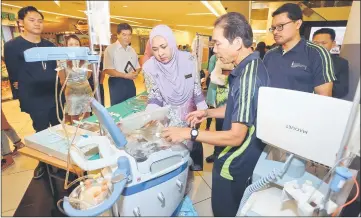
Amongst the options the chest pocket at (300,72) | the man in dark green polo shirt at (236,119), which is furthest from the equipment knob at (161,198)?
the chest pocket at (300,72)

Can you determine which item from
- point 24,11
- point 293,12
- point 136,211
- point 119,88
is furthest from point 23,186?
point 293,12

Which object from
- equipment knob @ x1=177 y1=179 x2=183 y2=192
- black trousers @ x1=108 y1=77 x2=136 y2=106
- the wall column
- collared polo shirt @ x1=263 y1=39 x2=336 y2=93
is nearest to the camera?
the wall column

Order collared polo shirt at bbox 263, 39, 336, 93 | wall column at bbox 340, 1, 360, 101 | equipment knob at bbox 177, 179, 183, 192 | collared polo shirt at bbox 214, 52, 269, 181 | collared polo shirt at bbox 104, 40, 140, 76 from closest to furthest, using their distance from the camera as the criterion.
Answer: wall column at bbox 340, 1, 360, 101, collared polo shirt at bbox 214, 52, 269, 181, equipment knob at bbox 177, 179, 183, 192, collared polo shirt at bbox 263, 39, 336, 93, collared polo shirt at bbox 104, 40, 140, 76

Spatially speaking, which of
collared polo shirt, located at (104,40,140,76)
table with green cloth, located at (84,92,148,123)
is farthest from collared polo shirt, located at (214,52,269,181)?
collared polo shirt, located at (104,40,140,76)

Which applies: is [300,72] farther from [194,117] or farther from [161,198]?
[161,198]

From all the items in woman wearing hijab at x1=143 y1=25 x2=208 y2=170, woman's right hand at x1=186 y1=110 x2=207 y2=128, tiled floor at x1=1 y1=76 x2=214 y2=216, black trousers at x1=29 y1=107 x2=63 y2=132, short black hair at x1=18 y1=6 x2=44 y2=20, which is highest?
short black hair at x1=18 y1=6 x2=44 y2=20

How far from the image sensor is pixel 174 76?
152 cm

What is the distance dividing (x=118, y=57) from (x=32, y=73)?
0.84 m

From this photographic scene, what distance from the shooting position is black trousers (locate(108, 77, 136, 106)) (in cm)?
248

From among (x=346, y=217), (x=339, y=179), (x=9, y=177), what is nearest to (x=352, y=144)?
(x=339, y=179)

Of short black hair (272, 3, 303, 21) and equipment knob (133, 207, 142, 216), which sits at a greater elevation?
short black hair (272, 3, 303, 21)

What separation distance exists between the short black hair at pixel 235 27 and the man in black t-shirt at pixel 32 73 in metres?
1.57

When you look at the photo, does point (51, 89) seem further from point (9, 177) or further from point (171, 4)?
point (171, 4)

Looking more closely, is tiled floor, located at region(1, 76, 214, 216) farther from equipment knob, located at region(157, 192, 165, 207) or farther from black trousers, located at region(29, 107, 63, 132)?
equipment knob, located at region(157, 192, 165, 207)
